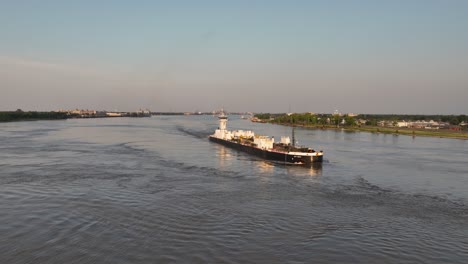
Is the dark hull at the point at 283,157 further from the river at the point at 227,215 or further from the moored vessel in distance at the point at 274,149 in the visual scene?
the river at the point at 227,215

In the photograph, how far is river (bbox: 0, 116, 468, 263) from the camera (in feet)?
50.8

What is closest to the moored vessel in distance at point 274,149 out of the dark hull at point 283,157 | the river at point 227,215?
the dark hull at point 283,157

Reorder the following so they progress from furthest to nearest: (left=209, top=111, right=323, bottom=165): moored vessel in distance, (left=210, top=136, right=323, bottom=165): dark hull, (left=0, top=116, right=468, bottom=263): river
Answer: (left=209, top=111, right=323, bottom=165): moored vessel in distance → (left=210, top=136, right=323, bottom=165): dark hull → (left=0, top=116, right=468, bottom=263): river

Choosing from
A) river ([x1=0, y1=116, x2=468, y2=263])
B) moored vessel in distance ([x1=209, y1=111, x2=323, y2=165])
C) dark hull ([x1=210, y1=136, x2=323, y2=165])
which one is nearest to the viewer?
river ([x1=0, y1=116, x2=468, y2=263])

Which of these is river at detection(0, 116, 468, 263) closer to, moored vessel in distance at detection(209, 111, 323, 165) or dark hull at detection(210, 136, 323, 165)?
dark hull at detection(210, 136, 323, 165)

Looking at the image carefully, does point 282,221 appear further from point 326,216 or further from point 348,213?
point 348,213

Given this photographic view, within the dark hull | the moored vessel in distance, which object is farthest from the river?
the moored vessel in distance

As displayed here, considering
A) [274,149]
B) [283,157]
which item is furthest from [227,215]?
[274,149]

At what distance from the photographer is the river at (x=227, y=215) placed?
1549 centimetres

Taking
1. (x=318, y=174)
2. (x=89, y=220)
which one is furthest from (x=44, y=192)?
(x=318, y=174)

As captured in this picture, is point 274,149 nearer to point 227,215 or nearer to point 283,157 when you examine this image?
point 283,157

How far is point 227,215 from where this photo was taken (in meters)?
20.6

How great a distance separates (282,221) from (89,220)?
9.68 meters

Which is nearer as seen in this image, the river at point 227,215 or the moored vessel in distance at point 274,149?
the river at point 227,215
